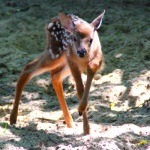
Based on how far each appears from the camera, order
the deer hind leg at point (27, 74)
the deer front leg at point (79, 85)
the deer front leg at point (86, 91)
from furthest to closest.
A: the deer hind leg at point (27, 74) → the deer front leg at point (79, 85) → the deer front leg at point (86, 91)

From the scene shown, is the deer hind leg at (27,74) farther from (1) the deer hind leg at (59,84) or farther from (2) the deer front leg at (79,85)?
(2) the deer front leg at (79,85)

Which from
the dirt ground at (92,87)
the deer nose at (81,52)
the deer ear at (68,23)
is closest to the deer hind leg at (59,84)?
the dirt ground at (92,87)

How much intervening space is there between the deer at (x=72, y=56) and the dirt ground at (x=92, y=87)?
0.42 metres

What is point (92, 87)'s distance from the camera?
8156 millimetres

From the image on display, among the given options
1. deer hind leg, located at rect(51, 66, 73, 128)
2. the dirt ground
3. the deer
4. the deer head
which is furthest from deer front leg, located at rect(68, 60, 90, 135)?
deer hind leg, located at rect(51, 66, 73, 128)

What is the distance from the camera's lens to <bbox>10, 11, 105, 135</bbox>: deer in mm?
5699

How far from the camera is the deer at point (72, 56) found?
5699mm

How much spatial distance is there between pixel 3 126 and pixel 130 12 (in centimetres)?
532

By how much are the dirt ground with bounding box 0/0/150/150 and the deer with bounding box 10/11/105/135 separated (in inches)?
16.5

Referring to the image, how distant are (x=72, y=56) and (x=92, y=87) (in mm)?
2252

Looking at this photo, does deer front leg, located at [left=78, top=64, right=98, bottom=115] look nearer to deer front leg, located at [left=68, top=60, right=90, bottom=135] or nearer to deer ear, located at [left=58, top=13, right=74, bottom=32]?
deer front leg, located at [left=68, top=60, right=90, bottom=135]

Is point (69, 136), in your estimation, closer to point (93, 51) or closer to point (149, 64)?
point (93, 51)

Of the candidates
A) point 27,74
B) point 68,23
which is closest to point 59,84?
point 27,74

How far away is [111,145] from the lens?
480 cm
